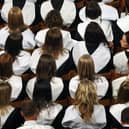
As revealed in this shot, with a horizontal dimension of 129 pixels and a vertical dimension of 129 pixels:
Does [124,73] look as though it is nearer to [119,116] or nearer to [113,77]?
[113,77]

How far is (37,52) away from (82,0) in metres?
2.12

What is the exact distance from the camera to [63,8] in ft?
25.3

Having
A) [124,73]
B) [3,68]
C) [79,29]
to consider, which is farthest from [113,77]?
[3,68]

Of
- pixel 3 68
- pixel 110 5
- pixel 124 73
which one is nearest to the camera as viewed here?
pixel 3 68

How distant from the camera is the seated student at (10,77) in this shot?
19.9 ft

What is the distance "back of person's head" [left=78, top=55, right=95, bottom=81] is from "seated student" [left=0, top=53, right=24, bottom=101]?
708 mm

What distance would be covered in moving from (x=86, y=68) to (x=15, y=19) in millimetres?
1440

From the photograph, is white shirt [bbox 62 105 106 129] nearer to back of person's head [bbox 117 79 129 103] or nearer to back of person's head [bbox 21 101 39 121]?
back of person's head [bbox 117 79 129 103]

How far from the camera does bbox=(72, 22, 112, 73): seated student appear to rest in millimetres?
6484

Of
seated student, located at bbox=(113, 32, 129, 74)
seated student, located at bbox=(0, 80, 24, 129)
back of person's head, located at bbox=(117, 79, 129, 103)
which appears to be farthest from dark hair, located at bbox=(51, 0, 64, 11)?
back of person's head, located at bbox=(117, 79, 129, 103)

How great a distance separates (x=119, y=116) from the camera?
561 cm

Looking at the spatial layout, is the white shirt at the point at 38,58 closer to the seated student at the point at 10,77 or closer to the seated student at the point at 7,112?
the seated student at the point at 10,77

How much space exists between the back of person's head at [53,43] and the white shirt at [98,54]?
21 cm

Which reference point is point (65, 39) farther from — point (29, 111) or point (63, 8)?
point (29, 111)
